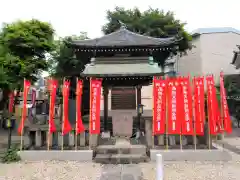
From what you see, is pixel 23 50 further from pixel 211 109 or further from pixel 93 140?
pixel 211 109

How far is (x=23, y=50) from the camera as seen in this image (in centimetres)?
1633

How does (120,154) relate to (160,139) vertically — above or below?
below

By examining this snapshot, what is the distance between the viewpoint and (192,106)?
29.3ft

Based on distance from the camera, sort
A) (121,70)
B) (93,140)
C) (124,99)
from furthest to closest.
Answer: (124,99) → (121,70) → (93,140)

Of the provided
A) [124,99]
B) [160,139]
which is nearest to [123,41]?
[124,99]

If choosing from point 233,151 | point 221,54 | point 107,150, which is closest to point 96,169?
point 107,150

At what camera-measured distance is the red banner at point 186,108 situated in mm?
Answer: 8750

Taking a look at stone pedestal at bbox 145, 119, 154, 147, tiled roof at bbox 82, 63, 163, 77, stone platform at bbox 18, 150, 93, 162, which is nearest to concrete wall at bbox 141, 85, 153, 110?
tiled roof at bbox 82, 63, 163, 77

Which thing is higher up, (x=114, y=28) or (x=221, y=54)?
(x=114, y=28)

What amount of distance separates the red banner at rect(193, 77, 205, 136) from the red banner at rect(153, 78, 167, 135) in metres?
1.25

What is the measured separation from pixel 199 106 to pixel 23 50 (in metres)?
13.1

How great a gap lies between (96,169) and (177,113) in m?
3.75

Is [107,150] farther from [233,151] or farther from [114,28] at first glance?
[114,28]

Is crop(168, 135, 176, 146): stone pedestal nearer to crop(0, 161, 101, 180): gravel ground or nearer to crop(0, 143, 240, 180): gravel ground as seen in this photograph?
crop(0, 143, 240, 180): gravel ground
